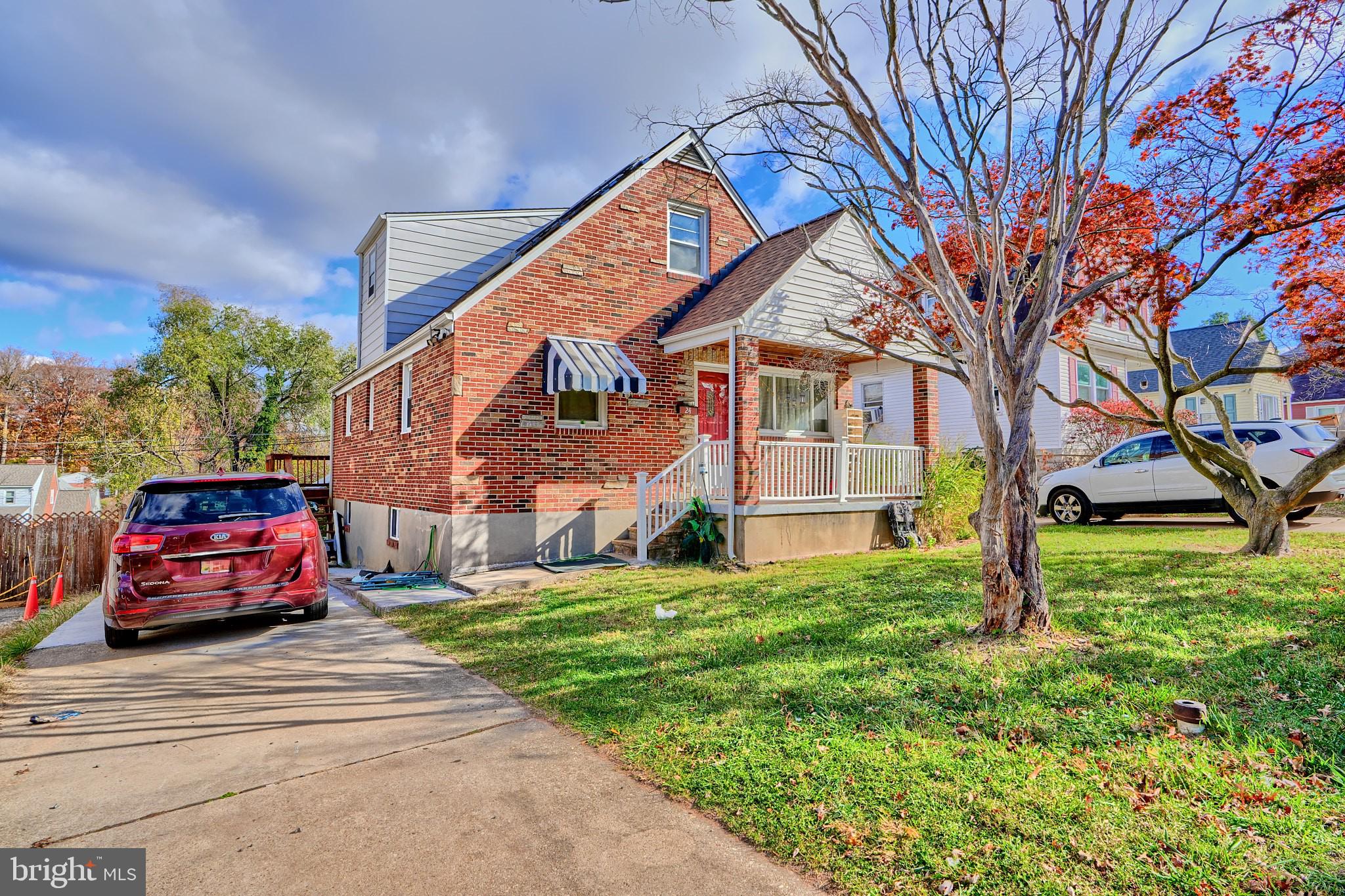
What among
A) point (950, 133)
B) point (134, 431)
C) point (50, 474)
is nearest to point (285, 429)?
point (134, 431)

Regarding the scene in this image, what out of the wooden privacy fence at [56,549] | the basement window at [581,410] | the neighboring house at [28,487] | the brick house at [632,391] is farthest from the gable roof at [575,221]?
the neighboring house at [28,487]

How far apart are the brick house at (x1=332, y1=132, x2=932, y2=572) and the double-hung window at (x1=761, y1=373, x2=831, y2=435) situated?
3 cm

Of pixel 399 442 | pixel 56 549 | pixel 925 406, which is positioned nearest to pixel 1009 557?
pixel 925 406

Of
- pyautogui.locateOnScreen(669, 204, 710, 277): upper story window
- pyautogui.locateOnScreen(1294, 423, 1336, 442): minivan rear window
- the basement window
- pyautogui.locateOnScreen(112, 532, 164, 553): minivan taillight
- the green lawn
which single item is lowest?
the green lawn

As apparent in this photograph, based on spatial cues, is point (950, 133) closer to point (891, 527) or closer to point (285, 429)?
point (891, 527)

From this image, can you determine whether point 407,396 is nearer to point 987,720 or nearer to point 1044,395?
point 987,720

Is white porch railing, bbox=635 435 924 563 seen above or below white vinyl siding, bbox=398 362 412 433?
below

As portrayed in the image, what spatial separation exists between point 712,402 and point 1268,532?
803 cm

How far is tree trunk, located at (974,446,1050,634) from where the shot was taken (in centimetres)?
488

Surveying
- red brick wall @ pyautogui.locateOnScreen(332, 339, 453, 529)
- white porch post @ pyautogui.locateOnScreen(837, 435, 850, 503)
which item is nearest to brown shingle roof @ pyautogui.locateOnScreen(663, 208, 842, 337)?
white porch post @ pyautogui.locateOnScreen(837, 435, 850, 503)

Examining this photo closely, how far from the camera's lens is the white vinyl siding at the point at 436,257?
13719 mm

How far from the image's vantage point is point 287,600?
6848 mm

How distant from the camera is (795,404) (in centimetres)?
1327

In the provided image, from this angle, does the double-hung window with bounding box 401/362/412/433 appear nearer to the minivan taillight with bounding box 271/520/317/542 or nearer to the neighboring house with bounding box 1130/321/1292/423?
the minivan taillight with bounding box 271/520/317/542
